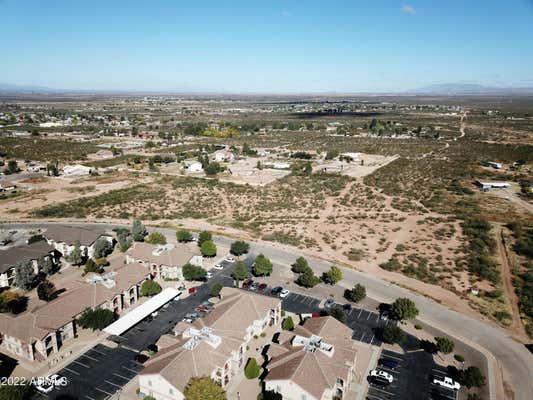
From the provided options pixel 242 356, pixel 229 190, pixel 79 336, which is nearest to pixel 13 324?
pixel 79 336

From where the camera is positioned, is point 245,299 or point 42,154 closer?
point 245,299

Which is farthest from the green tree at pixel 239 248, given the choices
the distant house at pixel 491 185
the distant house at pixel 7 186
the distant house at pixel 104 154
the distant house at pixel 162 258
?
the distant house at pixel 104 154

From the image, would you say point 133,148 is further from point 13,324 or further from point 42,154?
point 13,324

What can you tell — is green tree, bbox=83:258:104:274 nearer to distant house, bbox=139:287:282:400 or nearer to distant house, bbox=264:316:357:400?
distant house, bbox=139:287:282:400

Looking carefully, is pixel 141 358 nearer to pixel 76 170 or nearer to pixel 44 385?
pixel 44 385

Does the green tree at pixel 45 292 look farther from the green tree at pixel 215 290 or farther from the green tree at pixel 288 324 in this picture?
the green tree at pixel 288 324

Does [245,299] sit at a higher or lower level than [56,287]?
higher
